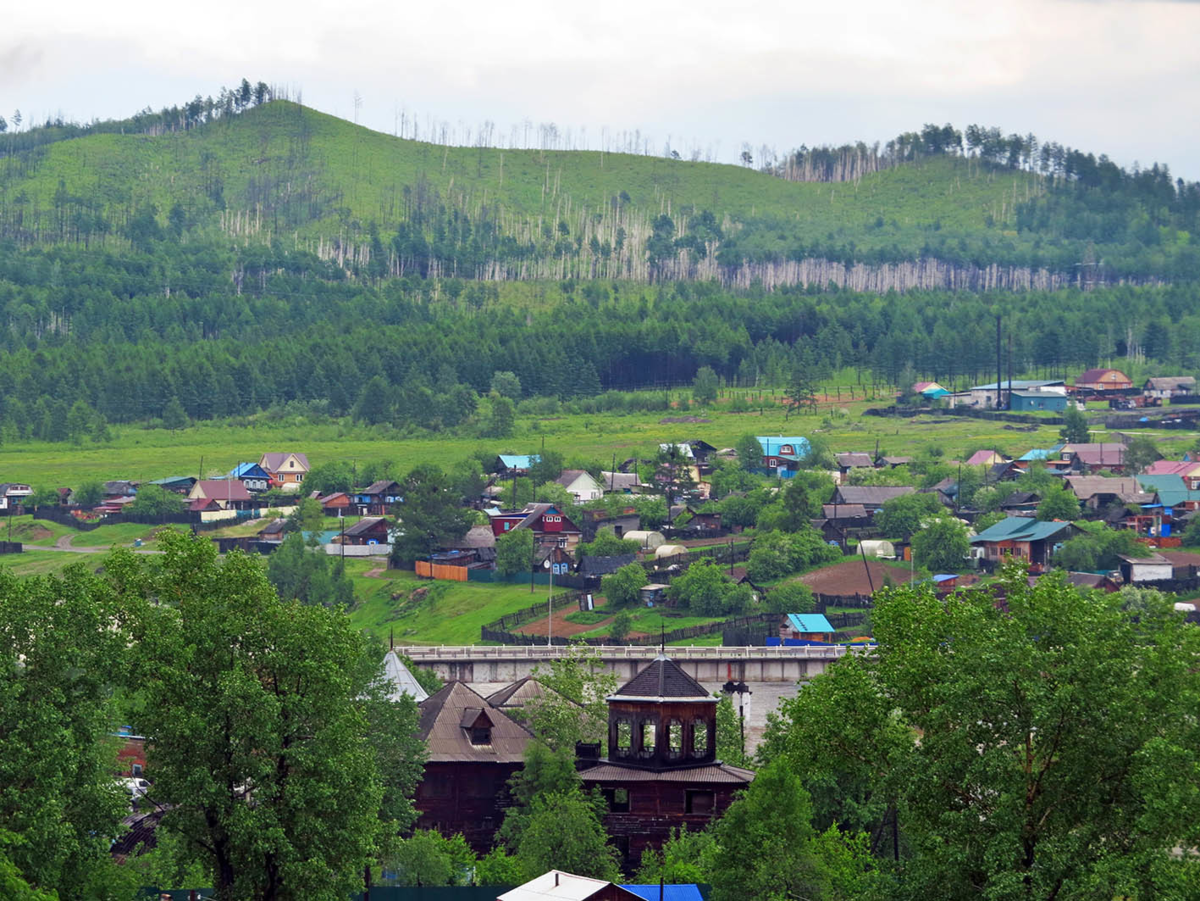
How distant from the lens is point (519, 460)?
630 ft

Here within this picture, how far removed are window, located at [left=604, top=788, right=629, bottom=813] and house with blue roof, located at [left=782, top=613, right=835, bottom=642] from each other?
68253mm

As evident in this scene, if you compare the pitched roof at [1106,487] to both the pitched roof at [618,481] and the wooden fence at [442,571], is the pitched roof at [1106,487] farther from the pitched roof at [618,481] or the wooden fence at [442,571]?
the wooden fence at [442,571]

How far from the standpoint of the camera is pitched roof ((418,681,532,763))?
73.0 metres

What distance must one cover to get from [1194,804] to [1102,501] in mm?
129831

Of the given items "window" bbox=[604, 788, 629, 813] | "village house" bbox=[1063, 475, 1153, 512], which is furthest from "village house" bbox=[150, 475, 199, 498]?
"window" bbox=[604, 788, 629, 813]

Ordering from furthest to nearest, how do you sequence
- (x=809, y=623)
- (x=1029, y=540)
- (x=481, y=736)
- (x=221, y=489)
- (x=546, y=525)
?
1. (x=221, y=489)
2. (x=546, y=525)
3. (x=1029, y=540)
4. (x=809, y=623)
5. (x=481, y=736)

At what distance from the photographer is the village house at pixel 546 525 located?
161 meters

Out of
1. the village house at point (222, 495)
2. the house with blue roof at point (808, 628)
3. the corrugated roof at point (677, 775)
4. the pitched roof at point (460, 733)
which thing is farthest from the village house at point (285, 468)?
the corrugated roof at point (677, 775)

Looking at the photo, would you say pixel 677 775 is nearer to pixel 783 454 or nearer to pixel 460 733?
pixel 460 733

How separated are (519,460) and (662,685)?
123 m

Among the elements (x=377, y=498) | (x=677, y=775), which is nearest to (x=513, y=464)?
(x=377, y=498)

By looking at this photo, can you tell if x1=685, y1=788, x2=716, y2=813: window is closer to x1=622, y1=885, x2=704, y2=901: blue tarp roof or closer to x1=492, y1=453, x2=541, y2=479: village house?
x1=622, y1=885, x2=704, y2=901: blue tarp roof

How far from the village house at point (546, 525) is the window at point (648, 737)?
88725 millimetres

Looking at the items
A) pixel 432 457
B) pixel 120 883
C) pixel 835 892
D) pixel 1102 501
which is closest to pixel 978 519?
pixel 1102 501
